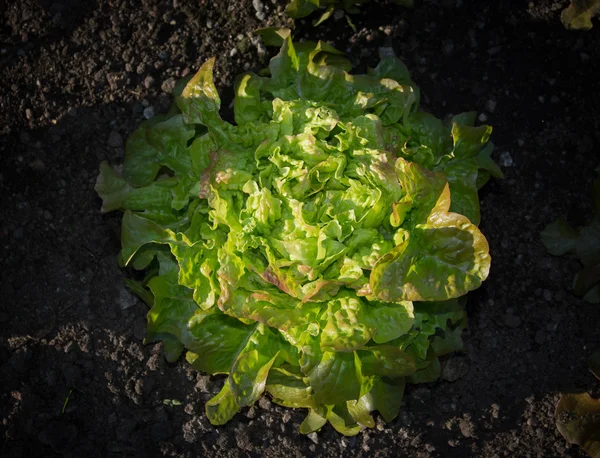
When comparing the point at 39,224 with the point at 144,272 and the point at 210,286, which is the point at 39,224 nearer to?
the point at 144,272

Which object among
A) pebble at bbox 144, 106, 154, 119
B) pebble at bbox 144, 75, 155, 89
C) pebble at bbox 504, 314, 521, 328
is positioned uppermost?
pebble at bbox 144, 75, 155, 89

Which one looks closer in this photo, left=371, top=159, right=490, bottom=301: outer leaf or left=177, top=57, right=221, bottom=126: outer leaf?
left=371, top=159, right=490, bottom=301: outer leaf

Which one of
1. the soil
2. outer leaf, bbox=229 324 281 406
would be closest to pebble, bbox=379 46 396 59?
the soil

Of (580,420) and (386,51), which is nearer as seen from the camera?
(580,420)

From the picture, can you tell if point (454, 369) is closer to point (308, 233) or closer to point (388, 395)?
point (388, 395)

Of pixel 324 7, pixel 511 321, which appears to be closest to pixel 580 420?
pixel 511 321

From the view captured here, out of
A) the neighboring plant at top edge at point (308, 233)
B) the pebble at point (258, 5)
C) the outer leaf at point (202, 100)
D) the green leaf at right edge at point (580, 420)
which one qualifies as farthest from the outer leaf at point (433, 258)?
the pebble at point (258, 5)

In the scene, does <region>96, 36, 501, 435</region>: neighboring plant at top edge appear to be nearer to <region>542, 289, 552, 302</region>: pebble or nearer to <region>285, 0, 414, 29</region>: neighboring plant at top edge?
<region>285, 0, 414, 29</region>: neighboring plant at top edge

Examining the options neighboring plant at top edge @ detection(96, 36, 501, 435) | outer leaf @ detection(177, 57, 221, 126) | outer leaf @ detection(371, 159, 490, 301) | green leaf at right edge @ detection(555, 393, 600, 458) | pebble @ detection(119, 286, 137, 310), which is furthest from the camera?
pebble @ detection(119, 286, 137, 310)
